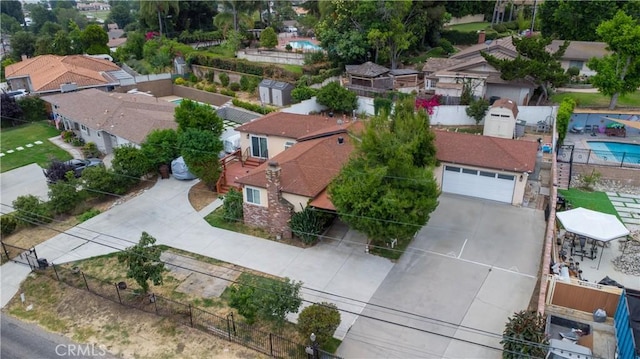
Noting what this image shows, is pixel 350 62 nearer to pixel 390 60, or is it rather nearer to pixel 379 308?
pixel 390 60

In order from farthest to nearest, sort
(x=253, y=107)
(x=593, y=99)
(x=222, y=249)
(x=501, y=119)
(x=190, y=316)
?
(x=253, y=107) < (x=593, y=99) < (x=501, y=119) < (x=222, y=249) < (x=190, y=316)

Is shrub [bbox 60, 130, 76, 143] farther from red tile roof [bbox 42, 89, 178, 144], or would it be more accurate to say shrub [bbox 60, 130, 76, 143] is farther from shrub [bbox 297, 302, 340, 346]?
shrub [bbox 297, 302, 340, 346]

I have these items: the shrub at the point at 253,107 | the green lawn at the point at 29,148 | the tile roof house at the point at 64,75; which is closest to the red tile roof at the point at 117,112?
the green lawn at the point at 29,148

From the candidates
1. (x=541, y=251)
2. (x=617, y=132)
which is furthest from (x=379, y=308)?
(x=617, y=132)

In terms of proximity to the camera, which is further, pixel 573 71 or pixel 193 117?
pixel 573 71

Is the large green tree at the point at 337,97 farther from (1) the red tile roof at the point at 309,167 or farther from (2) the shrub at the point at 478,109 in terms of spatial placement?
(1) the red tile roof at the point at 309,167

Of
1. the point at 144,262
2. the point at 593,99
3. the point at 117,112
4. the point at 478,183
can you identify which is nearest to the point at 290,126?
the point at 478,183

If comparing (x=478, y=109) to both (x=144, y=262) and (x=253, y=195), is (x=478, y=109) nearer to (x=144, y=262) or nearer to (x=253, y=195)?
(x=253, y=195)
